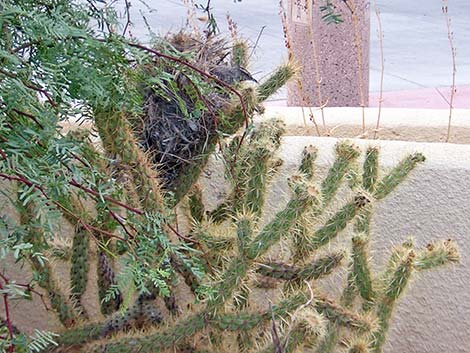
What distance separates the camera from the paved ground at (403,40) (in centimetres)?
1074

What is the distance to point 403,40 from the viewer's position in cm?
1437

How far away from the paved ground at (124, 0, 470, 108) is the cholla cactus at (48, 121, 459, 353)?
6319mm

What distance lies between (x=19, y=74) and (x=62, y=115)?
0.17 meters

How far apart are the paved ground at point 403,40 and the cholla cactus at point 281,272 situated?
6319 millimetres

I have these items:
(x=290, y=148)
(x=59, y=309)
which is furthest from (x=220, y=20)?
(x=59, y=309)

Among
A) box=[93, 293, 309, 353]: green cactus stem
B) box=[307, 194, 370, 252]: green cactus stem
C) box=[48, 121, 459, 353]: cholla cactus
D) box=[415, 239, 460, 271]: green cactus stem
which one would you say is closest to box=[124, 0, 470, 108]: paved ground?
box=[48, 121, 459, 353]: cholla cactus

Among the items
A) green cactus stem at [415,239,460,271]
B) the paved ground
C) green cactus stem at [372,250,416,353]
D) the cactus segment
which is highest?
the cactus segment

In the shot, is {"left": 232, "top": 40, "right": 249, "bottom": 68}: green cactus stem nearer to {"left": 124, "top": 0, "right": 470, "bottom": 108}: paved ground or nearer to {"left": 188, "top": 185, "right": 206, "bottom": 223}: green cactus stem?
{"left": 188, "top": 185, "right": 206, "bottom": 223}: green cactus stem

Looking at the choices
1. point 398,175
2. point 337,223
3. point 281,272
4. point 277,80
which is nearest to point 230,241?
point 281,272

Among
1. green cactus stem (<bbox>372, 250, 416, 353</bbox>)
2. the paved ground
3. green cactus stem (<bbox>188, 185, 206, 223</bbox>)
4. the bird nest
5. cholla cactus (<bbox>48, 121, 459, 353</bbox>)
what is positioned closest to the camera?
cholla cactus (<bbox>48, 121, 459, 353</bbox>)

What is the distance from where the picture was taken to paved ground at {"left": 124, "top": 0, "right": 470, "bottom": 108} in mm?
10742

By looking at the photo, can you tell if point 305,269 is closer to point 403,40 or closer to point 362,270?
point 362,270

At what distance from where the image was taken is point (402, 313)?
3.38 metres

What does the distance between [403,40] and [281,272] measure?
1218 centimetres
